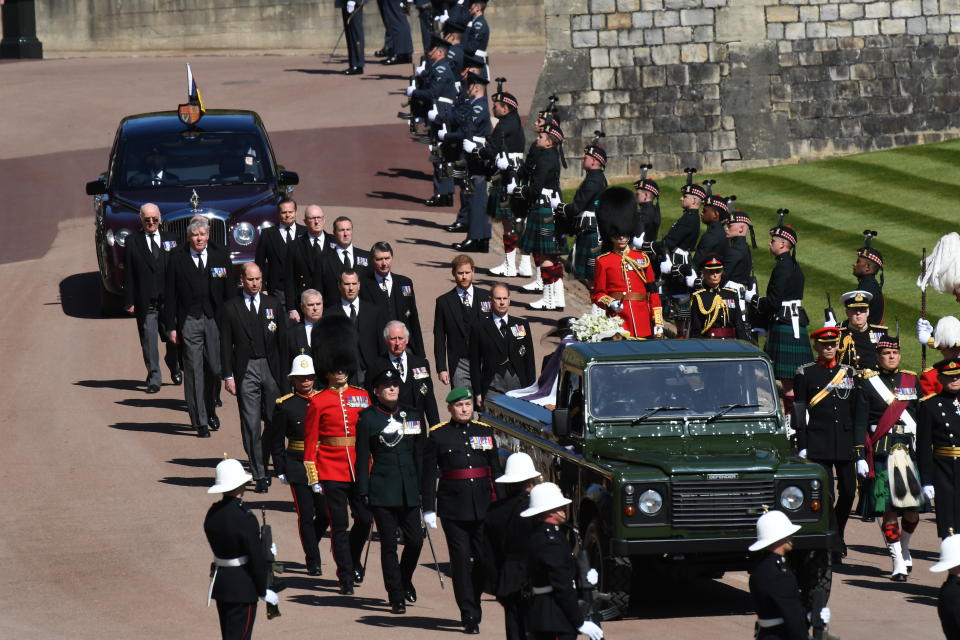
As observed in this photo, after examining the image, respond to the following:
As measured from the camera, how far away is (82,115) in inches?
1470

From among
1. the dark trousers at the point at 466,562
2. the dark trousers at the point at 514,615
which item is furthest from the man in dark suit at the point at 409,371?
the dark trousers at the point at 514,615

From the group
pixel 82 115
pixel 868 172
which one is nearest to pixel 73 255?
pixel 82 115

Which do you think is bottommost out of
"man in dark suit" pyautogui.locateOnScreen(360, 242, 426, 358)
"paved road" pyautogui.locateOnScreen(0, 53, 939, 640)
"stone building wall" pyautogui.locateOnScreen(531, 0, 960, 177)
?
"paved road" pyautogui.locateOnScreen(0, 53, 939, 640)

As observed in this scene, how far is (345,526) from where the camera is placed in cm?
1373

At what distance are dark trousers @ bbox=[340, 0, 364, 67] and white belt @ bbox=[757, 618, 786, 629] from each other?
97.8 ft

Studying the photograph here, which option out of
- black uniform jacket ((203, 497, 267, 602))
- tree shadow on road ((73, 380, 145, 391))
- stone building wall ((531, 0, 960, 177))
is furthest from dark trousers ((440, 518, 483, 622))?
stone building wall ((531, 0, 960, 177))

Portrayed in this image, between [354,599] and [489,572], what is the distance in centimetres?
142

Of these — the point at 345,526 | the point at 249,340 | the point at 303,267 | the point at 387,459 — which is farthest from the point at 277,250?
the point at 387,459

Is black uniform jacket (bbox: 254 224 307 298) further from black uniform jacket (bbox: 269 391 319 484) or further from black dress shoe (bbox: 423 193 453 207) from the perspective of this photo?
black dress shoe (bbox: 423 193 453 207)

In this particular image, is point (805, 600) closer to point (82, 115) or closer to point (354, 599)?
point (354, 599)

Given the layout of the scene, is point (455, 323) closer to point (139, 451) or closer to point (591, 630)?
point (139, 451)

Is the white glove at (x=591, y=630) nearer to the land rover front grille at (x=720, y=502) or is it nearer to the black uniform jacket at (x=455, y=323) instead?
the land rover front grille at (x=720, y=502)

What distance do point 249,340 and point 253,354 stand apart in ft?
0.49

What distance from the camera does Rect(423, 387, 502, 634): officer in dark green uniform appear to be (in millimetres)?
12945
